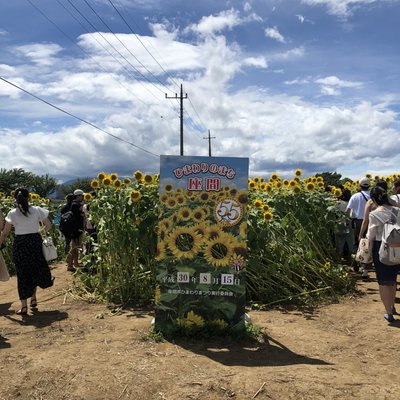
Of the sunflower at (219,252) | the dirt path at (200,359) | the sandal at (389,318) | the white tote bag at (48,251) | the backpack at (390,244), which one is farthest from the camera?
the white tote bag at (48,251)

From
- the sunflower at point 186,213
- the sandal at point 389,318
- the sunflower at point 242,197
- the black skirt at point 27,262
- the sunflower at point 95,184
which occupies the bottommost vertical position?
the sandal at point 389,318

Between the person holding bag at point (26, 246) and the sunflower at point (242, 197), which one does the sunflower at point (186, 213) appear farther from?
the person holding bag at point (26, 246)

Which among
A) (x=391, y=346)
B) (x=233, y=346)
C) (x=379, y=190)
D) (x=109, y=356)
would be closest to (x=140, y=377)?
(x=109, y=356)

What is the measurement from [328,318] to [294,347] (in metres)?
1.23

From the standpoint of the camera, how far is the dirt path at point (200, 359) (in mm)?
3648

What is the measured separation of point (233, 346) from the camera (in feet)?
15.6

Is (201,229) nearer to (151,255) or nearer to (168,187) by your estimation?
(168,187)

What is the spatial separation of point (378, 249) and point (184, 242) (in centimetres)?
239

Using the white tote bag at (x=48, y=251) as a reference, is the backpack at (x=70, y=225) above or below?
above

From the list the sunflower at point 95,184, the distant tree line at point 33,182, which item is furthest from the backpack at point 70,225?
the distant tree line at point 33,182

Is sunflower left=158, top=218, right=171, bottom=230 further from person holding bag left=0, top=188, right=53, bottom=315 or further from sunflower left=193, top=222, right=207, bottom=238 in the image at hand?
person holding bag left=0, top=188, right=53, bottom=315

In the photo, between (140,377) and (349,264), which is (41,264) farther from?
(349,264)

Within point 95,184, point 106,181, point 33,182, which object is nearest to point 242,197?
point 106,181

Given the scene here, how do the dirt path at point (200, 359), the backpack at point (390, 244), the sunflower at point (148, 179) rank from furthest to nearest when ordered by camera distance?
the sunflower at point (148, 179) → the backpack at point (390, 244) → the dirt path at point (200, 359)
